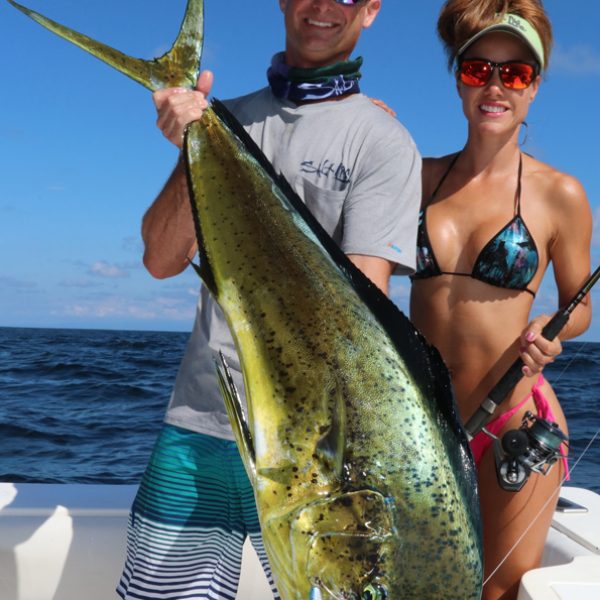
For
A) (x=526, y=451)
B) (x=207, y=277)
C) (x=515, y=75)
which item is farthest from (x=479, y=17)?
(x=207, y=277)

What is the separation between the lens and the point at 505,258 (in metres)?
2.78

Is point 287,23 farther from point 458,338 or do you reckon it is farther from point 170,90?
point 458,338

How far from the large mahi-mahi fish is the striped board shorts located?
2.07 feet

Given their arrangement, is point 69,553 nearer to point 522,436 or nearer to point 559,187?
point 522,436

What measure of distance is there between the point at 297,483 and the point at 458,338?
5.49 feet

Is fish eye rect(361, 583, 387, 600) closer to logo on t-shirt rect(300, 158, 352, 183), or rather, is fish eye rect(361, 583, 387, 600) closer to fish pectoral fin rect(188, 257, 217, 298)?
fish pectoral fin rect(188, 257, 217, 298)

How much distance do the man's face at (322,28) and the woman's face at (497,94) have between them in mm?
733

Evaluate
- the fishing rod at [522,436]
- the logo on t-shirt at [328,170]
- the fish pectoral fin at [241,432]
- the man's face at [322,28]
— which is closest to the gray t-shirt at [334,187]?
the logo on t-shirt at [328,170]

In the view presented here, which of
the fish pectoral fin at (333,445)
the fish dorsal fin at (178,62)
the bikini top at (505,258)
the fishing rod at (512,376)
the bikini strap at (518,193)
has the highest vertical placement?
the fish dorsal fin at (178,62)

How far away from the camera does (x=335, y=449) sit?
4.49ft

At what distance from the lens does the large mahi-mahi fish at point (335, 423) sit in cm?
134

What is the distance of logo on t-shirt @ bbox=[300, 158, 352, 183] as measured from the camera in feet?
6.53

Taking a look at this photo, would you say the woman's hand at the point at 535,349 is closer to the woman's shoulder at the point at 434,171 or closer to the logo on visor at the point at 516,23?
the woman's shoulder at the point at 434,171

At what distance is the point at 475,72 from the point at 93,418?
10111mm
